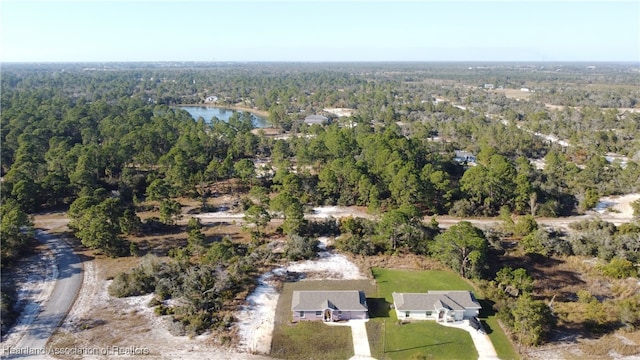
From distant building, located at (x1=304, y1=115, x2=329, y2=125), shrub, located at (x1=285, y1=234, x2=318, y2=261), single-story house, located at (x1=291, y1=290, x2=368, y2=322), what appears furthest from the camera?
distant building, located at (x1=304, y1=115, x2=329, y2=125)

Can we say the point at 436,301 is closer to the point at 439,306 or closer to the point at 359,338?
the point at 439,306

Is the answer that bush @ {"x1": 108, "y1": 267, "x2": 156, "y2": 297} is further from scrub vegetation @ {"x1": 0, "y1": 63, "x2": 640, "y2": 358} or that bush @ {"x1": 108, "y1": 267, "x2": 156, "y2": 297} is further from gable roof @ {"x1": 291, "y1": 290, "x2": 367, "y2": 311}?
gable roof @ {"x1": 291, "y1": 290, "x2": 367, "y2": 311}

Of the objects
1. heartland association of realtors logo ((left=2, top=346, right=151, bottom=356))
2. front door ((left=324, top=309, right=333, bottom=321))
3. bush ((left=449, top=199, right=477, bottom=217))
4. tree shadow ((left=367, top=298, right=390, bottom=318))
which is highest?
bush ((left=449, top=199, right=477, bottom=217))

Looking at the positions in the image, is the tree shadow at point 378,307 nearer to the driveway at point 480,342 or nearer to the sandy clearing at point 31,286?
the driveway at point 480,342

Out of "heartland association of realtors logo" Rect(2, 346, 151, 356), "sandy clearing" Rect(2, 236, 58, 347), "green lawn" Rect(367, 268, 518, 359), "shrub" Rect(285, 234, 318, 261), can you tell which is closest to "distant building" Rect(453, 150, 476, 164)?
"shrub" Rect(285, 234, 318, 261)

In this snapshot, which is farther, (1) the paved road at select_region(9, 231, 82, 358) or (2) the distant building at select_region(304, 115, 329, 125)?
(2) the distant building at select_region(304, 115, 329, 125)

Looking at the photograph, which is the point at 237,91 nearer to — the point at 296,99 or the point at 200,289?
the point at 296,99
